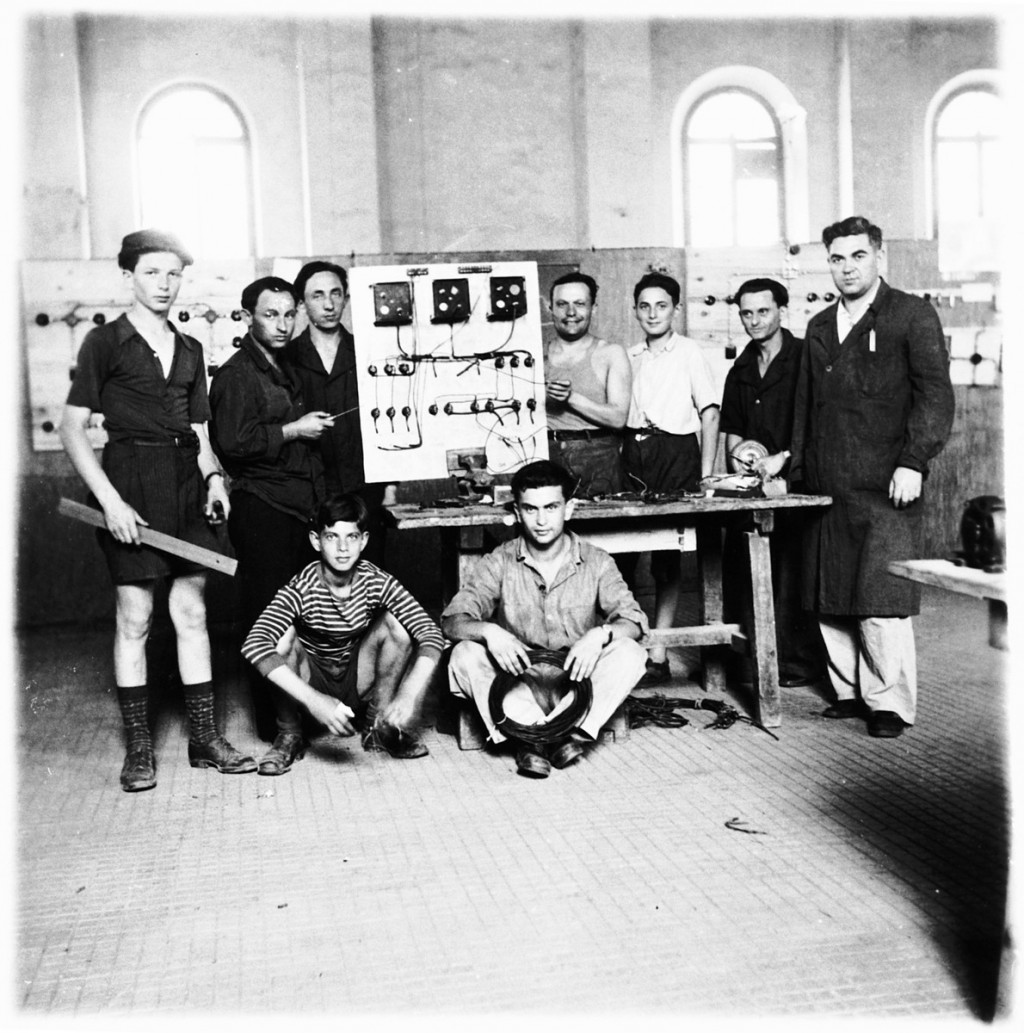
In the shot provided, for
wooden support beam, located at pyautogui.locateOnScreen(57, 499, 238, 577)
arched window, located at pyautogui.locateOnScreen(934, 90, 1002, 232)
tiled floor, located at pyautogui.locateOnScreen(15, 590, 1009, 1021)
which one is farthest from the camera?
arched window, located at pyautogui.locateOnScreen(934, 90, 1002, 232)

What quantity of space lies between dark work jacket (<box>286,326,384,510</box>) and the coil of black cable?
46.6 inches

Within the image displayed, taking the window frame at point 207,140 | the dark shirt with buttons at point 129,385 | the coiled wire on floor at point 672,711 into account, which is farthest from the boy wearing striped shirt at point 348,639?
the window frame at point 207,140

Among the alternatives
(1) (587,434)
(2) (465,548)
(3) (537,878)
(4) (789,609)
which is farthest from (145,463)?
(4) (789,609)

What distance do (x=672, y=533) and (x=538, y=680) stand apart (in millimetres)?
924

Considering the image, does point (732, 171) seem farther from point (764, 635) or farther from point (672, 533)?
point (764, 635)

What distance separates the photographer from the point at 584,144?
27.5 ft

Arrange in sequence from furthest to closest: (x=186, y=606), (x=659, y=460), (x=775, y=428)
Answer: (x=659, y=460)
(x=775, y=428)
(x=186, y=606)

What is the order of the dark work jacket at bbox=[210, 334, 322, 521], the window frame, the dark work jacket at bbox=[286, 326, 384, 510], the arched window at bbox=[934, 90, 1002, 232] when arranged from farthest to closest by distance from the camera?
the arched window at bbox=[934, 90, 1002, 232], the window frame, the dark work jacket at bbox=[286, 326, 384, 510], the dark work jacket at bbox=[210, 334, 322, 521]

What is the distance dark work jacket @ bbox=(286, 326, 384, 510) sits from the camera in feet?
16.5

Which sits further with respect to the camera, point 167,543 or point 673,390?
point 673,390

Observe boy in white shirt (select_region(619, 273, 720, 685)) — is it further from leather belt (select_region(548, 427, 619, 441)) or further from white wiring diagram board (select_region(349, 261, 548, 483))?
white wiring diagram board (select_region(349, 261, 548, 483))

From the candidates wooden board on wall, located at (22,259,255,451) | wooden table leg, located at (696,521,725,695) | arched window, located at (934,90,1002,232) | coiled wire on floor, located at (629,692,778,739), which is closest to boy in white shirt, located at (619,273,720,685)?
wooden table leg, located at (696,521,725,695)

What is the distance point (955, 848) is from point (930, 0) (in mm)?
2536

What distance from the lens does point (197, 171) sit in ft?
28.2
